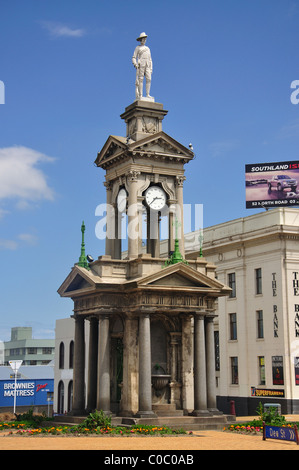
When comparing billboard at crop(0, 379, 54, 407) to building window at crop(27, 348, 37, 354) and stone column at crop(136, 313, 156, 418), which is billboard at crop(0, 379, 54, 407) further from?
building window at crop(27, 348, 37, 354)

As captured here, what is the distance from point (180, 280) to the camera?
3366 centimetres

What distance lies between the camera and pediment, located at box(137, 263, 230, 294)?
3256cm

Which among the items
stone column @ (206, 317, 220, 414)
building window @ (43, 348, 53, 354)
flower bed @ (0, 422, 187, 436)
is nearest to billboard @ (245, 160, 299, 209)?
stone column @ (206, 317, 220, 414)

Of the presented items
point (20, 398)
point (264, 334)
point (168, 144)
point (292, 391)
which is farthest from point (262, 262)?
point (20, 398)

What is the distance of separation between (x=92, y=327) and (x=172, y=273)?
19.5 feet

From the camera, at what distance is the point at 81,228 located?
3712 centimetres

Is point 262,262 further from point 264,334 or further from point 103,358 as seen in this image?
point 103,358

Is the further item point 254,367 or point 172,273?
point 254,367

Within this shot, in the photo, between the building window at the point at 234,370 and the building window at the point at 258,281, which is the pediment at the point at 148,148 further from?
the building window at the point at 234,370

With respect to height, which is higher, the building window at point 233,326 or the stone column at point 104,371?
the building window at point 233,326

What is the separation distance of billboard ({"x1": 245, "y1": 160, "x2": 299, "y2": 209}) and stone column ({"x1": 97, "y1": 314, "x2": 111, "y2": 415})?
31620mm

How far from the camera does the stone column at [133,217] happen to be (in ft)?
114

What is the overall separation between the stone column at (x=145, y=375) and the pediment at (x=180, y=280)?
79.8 inches

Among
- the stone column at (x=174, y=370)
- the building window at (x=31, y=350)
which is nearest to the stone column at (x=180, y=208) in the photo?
the stone column at (x=174, y=370)
